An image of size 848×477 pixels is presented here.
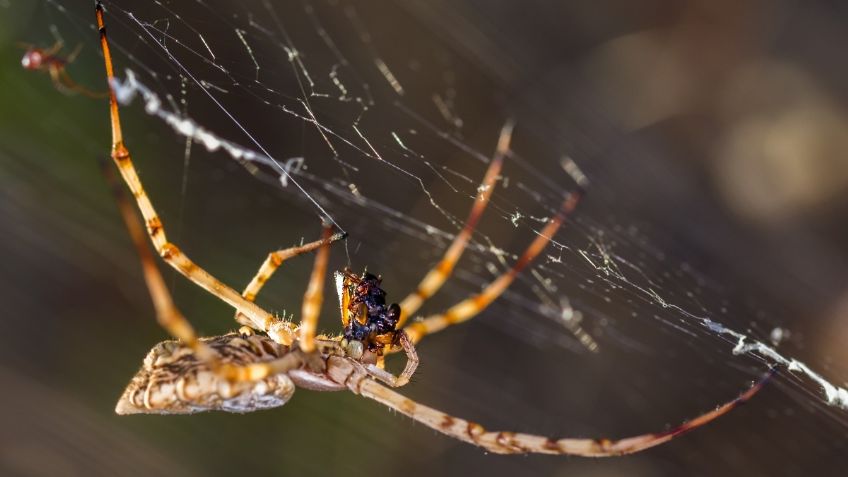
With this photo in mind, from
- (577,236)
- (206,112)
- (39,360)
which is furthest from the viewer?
(39,360)

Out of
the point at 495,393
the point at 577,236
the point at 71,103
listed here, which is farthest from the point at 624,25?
the point at 71,103

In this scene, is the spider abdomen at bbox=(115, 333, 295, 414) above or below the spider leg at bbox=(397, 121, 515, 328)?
below

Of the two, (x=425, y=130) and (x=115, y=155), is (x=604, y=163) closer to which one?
(x=425, y=130)

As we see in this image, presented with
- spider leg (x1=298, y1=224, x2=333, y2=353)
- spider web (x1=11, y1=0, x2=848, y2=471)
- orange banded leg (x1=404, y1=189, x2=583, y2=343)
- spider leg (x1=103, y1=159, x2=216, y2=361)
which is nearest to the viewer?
spider leg (x1=103, y1=159, x2=216, y2=361)

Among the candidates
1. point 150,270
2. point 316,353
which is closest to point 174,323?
point 150,270

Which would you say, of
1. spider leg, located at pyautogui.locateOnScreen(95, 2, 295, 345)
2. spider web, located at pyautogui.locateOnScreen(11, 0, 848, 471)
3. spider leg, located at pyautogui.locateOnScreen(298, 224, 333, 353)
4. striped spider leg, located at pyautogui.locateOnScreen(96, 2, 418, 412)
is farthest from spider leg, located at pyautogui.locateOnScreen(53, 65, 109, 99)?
spider leg, located at pyautogui.locateOnScreen(298, 224, 333, 353)

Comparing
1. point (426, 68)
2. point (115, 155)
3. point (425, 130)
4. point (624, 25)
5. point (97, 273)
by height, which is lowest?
point (115, 155)

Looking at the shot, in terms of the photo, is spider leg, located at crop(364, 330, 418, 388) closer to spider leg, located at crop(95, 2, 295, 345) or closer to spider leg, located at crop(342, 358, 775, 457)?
spider leg, located at crop(342, 358, 775, 457)
